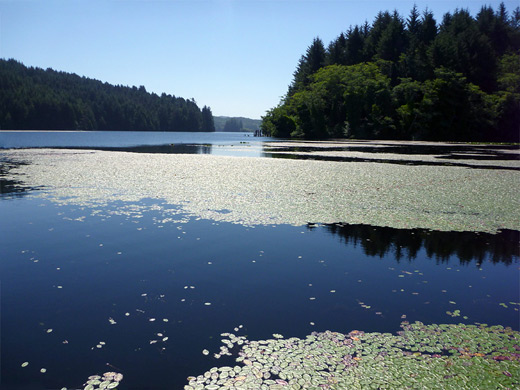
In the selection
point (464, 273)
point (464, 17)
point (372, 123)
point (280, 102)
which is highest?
point (464, 17)

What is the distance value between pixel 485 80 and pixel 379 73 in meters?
19.8

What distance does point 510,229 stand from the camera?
912cm

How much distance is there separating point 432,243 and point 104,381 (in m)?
6.93

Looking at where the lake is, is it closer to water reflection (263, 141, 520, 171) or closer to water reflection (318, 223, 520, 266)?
water reflection (318, 223, 520, 266)

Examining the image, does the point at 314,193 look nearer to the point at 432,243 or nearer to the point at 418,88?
the point at 432,243

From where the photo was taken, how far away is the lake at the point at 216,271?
13.3 ft

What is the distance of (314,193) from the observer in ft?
44.3

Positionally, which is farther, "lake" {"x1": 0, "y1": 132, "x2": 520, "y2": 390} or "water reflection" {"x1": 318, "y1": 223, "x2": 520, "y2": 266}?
"water reflection" {"x1": 318, "y1": 223, "x2": 520, "y2": 266}

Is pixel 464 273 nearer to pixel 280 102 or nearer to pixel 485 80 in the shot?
pixel 485 80

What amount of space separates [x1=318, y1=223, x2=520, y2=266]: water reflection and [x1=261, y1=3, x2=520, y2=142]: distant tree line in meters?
60.3

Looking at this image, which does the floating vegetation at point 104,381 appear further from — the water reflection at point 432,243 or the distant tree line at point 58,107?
the distant tree line at point 58,107

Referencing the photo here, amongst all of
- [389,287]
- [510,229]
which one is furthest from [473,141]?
[389,287]

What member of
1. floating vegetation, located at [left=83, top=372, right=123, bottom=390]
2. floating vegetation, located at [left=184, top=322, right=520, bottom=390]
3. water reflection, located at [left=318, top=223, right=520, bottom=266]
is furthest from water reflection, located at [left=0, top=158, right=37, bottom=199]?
floating vegetation, located at [left=184, top=322, right=520, bottom=390]

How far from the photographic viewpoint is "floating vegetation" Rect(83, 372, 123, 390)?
3393mm
